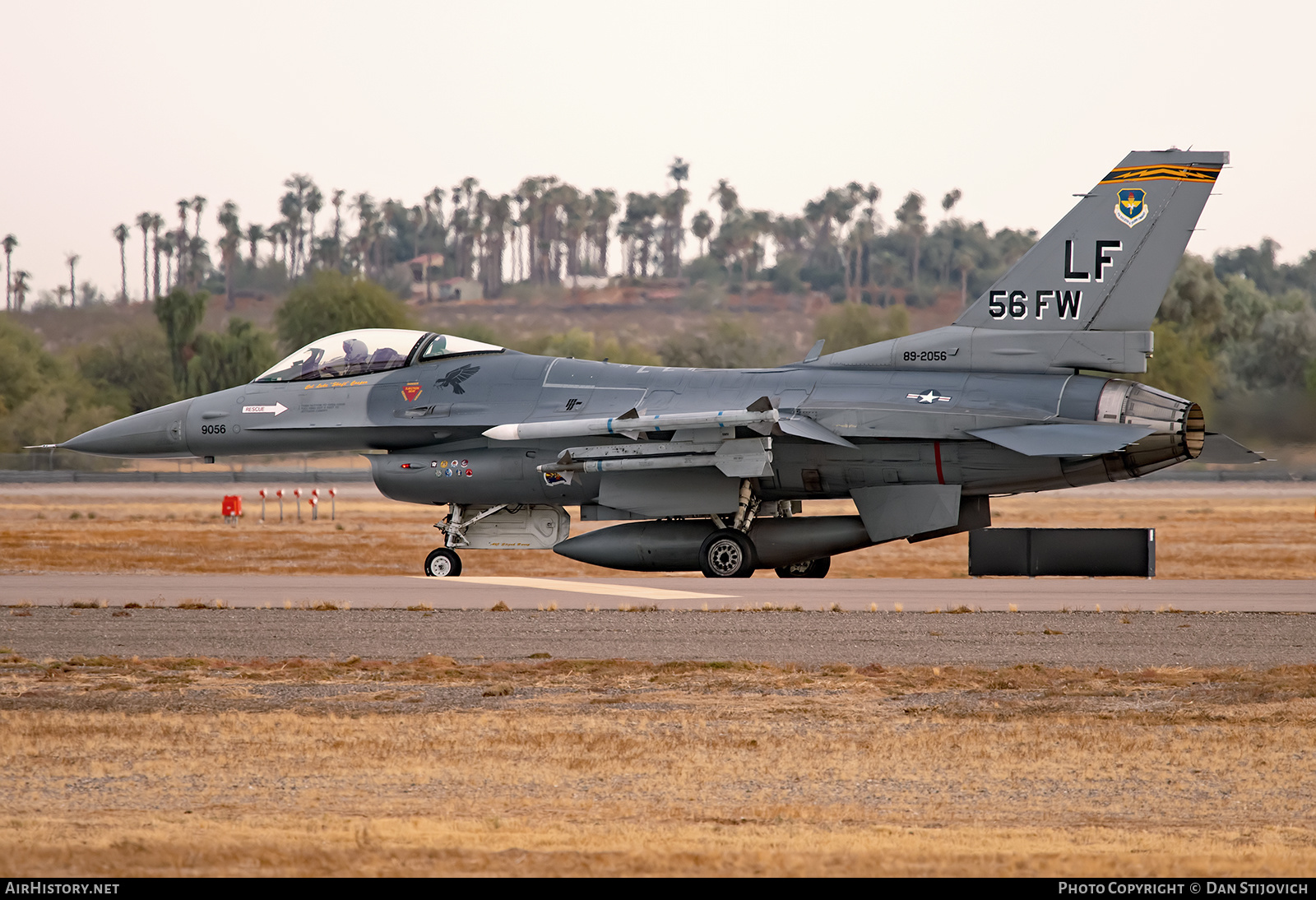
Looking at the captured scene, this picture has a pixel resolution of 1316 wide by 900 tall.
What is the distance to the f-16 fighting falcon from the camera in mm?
16750

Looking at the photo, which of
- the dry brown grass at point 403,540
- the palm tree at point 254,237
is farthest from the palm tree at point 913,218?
the dry brown grass at point 403,540

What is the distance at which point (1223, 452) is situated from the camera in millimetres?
17797

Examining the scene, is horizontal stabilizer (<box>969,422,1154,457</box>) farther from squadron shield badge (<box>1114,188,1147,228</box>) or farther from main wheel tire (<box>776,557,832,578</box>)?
main wheel tire (<box>776,557,832,578</box>)

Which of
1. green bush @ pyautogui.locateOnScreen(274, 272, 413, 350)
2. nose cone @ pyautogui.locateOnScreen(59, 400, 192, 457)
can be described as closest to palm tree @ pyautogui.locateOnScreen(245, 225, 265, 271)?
green bush @ pyautogui.locateOnScreen(274, 272, 413, 350)

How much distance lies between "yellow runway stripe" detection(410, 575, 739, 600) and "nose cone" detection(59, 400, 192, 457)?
4.46 meters

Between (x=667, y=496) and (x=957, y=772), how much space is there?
11.0 metres

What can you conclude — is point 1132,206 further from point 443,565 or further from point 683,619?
point 443,565

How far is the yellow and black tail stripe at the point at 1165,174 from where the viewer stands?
16.7 meters

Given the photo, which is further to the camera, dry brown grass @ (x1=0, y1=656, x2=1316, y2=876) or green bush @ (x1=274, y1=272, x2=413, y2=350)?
green bush @ (x1=274, y1=272, x2=413, y2=350)

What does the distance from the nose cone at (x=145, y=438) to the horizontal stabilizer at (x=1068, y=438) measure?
11.2 meters

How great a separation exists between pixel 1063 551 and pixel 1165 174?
16.3ft

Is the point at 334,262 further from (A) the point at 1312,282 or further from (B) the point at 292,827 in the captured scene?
(B) the point at 292,827

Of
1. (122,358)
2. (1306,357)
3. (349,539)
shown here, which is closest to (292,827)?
(349,539)

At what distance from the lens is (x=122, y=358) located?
8056 cm
